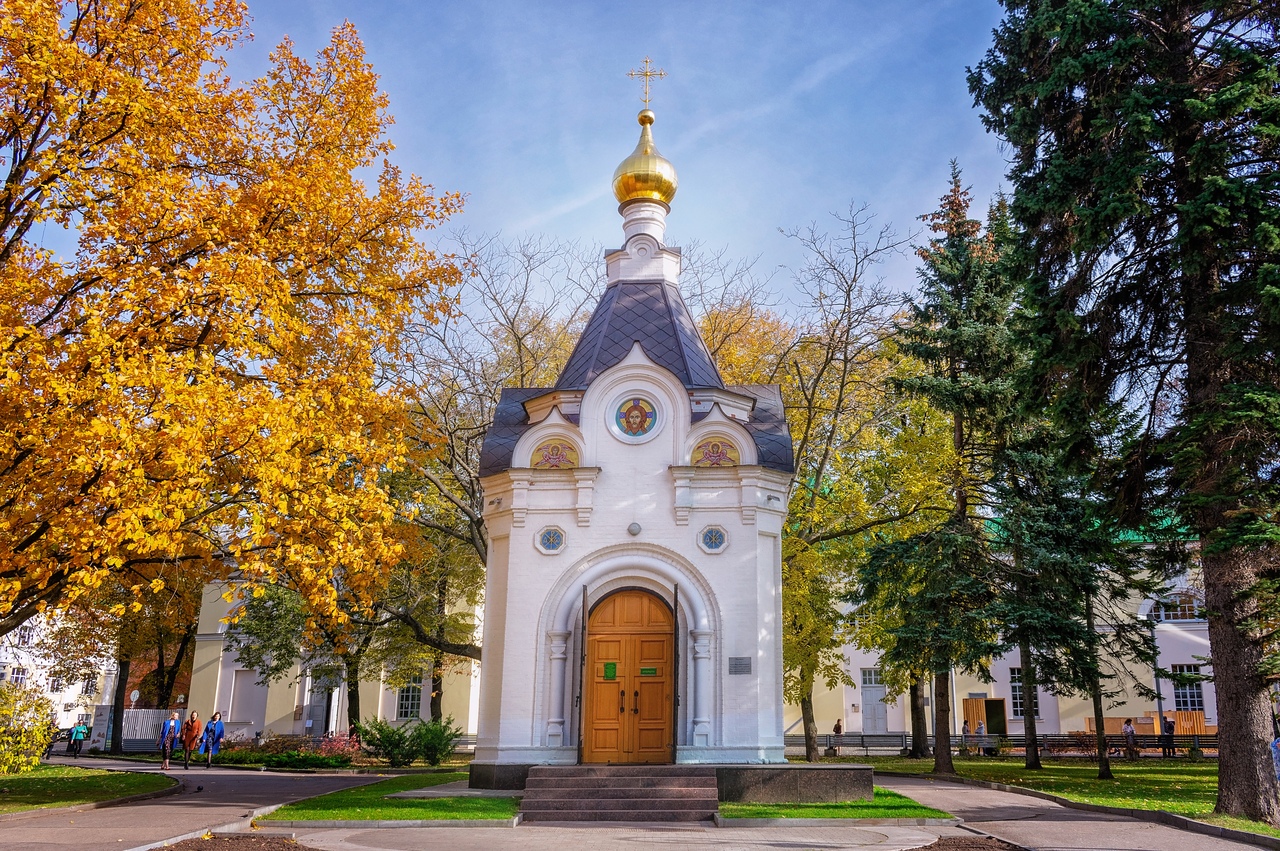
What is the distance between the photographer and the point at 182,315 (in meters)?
11.2

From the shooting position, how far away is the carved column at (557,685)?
14.4 m

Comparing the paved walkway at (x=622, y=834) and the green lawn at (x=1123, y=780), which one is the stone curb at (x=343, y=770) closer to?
the paved walkway at (x=622, y=834)

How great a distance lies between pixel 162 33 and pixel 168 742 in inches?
746

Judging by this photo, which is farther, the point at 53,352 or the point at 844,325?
the point at 844,325

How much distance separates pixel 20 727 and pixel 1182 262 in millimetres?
17472

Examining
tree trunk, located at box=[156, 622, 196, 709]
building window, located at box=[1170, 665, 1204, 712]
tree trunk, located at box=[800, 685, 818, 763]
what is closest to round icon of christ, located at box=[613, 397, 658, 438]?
tree trunk, located at box=[800, 685, 818, 763]

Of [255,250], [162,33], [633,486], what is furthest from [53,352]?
[633,486]

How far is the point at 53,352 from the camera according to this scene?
10484 mm

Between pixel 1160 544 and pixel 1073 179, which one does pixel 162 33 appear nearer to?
pixel 1073 179

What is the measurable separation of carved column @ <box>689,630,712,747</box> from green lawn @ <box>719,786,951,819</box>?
4.34 feet

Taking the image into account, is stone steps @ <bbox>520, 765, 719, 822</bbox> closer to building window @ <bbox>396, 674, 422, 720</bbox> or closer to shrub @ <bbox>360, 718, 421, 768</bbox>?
shrub @ <bbox>360, 718, 421, 768</bbox>

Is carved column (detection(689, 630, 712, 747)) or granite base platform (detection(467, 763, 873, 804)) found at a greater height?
carved column (detection(689, 630, 712, 747))

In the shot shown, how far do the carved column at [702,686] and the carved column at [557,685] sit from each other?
1.97 meters

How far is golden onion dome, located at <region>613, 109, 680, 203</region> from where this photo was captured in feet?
62.7
